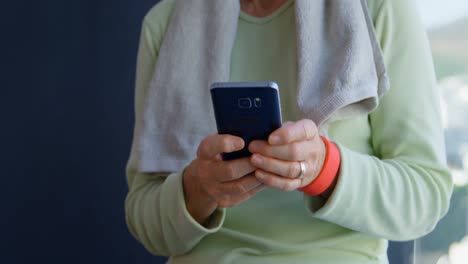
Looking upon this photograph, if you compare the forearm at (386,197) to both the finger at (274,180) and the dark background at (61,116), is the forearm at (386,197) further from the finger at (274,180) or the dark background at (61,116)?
the dark background at (61,116)

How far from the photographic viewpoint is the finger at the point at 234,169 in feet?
2.58

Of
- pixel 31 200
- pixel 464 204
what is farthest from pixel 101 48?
pixel 464 204

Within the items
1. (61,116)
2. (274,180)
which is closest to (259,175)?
(274,180)

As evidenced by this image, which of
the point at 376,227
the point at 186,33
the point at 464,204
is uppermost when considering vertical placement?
the point at 186,33

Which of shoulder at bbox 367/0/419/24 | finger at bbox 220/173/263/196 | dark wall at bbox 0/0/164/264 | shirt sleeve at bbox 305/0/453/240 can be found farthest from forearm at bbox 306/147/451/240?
dark wall at bbox 0/0/164/264

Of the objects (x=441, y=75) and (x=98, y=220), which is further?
(x=98, y=220)

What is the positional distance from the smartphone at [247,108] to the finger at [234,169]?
2 centimetres

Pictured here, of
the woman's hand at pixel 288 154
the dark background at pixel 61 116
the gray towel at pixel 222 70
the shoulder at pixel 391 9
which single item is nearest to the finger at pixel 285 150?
the woman's hand at pixel 288 154

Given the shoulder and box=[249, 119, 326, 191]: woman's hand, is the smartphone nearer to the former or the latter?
box=[249, 119, 326, 191]: woman's hand

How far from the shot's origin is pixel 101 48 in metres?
1.50

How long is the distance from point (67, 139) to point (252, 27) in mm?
672

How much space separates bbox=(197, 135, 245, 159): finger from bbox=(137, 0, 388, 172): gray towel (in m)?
0.17

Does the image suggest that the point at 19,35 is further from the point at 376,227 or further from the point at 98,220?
the point at 376,227

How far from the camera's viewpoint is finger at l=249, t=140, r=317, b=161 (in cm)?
75
